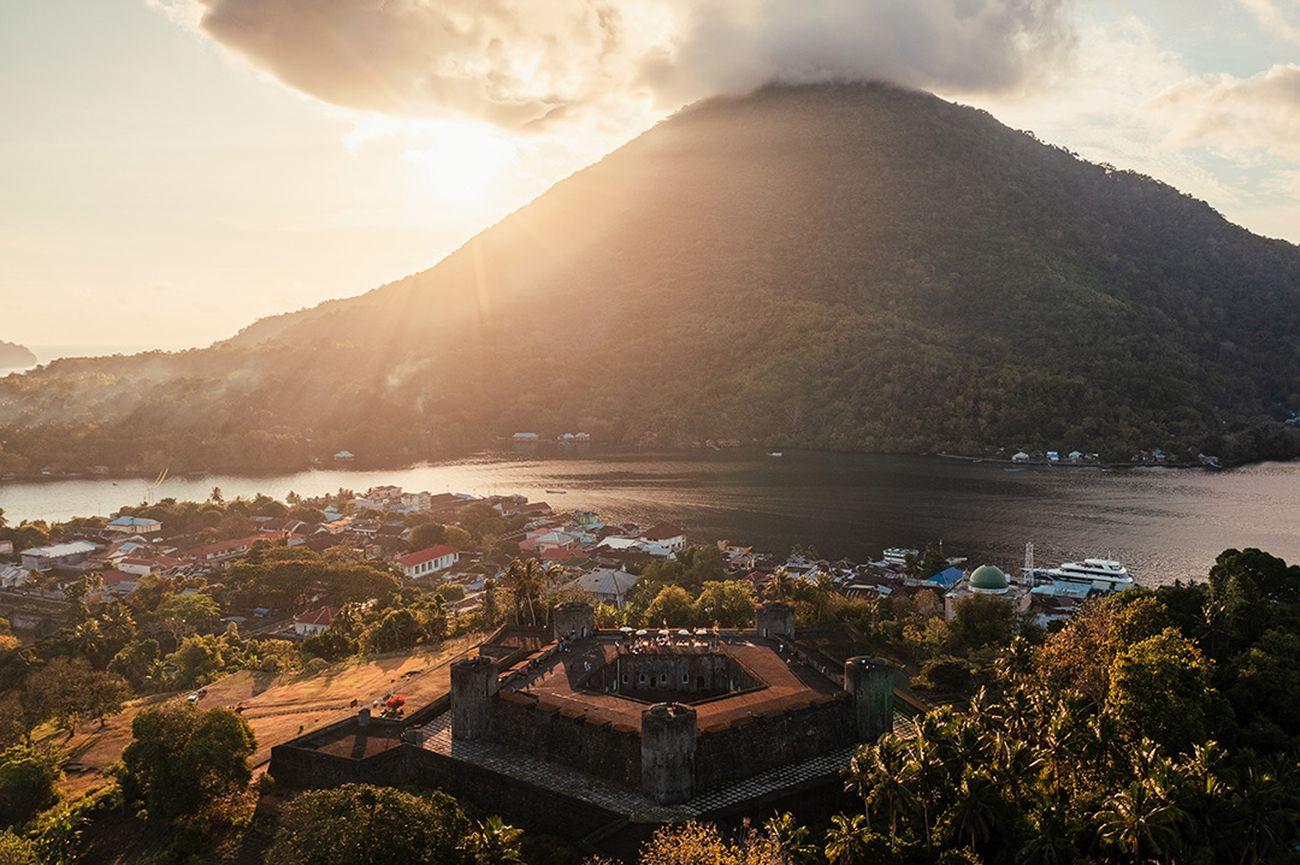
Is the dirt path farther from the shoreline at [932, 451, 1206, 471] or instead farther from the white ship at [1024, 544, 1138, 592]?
the shoreline at [932, 451, 1206, 471]

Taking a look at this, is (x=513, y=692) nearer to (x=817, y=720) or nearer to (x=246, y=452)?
(x=817, y=720)

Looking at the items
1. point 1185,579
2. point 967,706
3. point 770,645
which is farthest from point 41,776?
point 1185,579

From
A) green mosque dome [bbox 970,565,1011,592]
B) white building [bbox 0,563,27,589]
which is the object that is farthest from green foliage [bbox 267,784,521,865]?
white building [bbox 0,563,27,589]

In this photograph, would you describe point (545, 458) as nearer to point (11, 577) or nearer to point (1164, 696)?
point (11, 577)

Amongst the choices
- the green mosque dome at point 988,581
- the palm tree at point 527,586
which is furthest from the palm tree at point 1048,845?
the green mosque dome at point 988,581

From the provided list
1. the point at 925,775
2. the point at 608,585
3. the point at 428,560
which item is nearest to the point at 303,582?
the point at 428,560

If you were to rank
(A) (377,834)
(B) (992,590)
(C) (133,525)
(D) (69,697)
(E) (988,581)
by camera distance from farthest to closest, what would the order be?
(C) (133,525) < (E) (988,581) < (B) (992,590) < (D) (69,697) < (A) (377,834)
